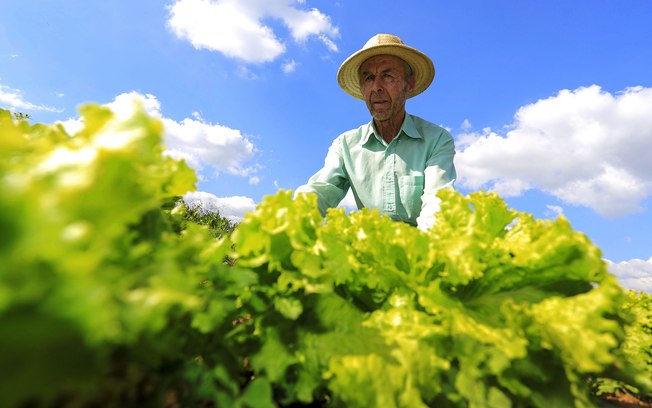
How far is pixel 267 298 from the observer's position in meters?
1.76

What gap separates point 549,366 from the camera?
159cm

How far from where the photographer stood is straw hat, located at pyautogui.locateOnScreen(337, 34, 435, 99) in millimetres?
5793

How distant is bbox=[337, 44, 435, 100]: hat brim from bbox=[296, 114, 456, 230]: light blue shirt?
640 millimetres

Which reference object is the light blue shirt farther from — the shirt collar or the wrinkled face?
the wrinkled face

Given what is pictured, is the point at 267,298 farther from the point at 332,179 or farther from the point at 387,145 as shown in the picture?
the point at 387,145

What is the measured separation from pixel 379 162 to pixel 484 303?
179 inches


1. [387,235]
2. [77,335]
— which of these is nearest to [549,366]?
[387,235]

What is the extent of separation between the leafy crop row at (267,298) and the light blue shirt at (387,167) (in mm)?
3635

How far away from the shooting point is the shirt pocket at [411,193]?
5.90 metres

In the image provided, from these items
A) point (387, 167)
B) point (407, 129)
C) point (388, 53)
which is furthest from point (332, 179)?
point (388, 53)

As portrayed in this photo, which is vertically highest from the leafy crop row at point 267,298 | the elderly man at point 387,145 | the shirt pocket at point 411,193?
the elderly man at point 387,145

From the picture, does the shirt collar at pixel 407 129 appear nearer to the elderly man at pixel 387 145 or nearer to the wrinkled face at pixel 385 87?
the elderly man at pixel 387 145

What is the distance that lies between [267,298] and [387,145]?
187 inches

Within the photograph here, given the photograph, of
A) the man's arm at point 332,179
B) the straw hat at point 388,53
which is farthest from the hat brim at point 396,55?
the man's arm at point 332,179
